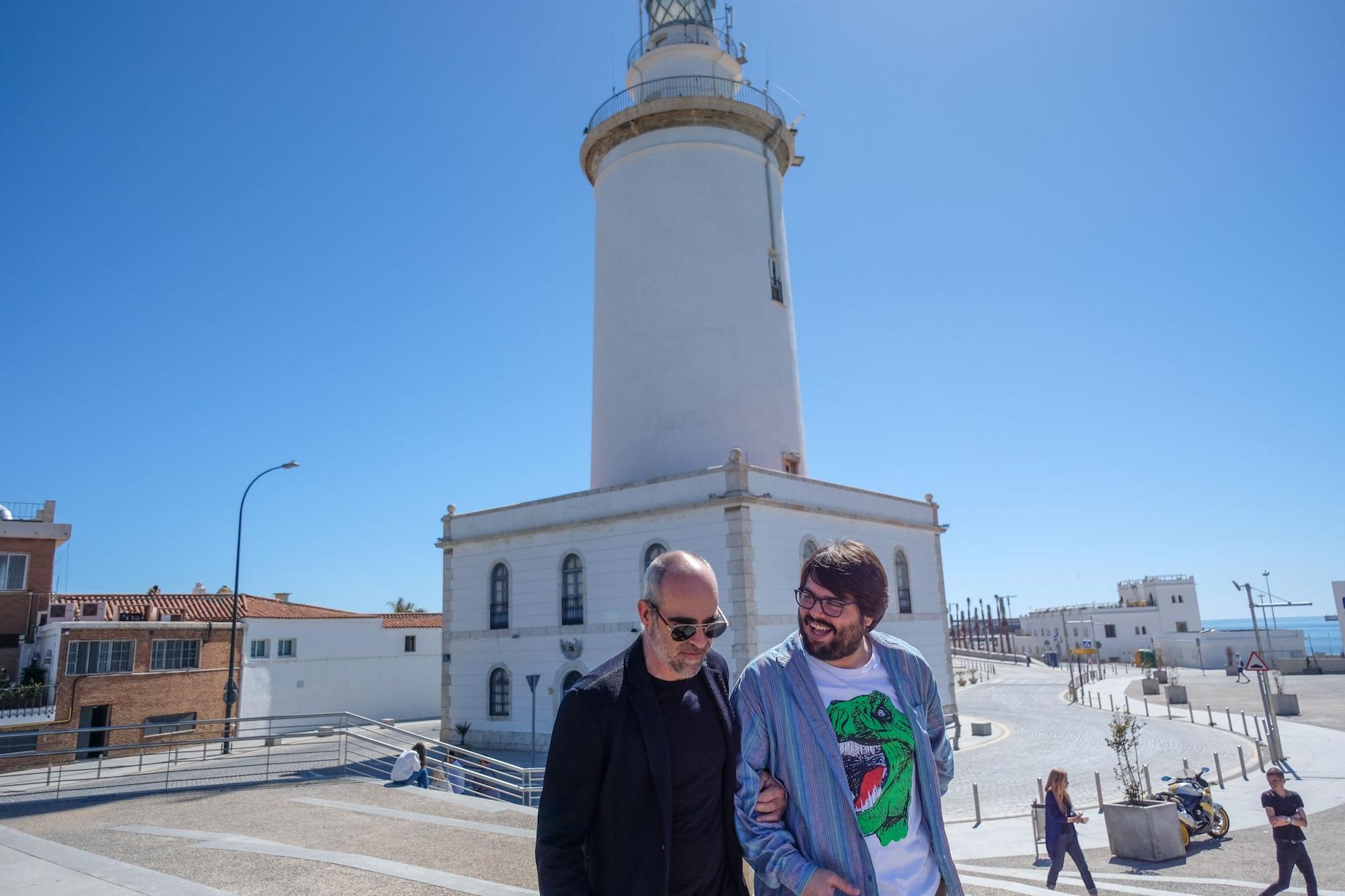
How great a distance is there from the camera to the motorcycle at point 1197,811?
427 inches

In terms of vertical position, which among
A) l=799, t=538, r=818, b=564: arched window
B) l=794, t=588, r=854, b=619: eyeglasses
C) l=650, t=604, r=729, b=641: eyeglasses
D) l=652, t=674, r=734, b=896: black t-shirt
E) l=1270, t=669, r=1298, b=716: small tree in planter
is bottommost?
l=1270, t=669, r=1298, b=716: small tree in planter

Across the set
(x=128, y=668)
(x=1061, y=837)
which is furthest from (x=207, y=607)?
(x=1061, y=837)

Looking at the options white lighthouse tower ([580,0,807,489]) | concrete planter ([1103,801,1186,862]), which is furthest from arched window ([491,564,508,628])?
concrete planter ([1103,801,1186,862])

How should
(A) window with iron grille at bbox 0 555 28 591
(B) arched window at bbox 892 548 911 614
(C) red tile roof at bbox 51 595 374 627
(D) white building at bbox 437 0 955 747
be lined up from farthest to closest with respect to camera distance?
(C) red tile roof at bbox 51 595 374 627
(A) window with iron grille at bbox 0 555 28 591
(B) arched window at bbox 892 548 911 614
(D) white building at bbox 437 0 955 747

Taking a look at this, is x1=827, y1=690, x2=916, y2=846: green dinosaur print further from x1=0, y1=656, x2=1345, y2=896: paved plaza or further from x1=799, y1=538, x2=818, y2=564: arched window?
x1=799, y1=538, x2=818, y2=564: arched window

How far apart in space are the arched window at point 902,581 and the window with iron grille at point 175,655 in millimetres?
23076

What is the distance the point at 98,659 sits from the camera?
25125mm

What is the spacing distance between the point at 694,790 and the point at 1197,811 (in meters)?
11.0

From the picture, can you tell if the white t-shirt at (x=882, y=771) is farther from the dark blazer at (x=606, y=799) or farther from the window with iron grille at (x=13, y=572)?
the window with iron grille at (x=13, y=572)

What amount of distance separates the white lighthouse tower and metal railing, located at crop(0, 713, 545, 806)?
8.88 m

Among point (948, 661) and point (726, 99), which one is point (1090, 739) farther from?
point (726, 99)

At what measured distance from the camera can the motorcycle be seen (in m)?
10.8

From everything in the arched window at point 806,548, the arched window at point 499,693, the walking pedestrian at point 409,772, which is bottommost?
the walking pedestrian at point 409,772

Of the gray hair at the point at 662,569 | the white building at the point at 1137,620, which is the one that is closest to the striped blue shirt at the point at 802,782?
the gray hair at the point at 662,569
